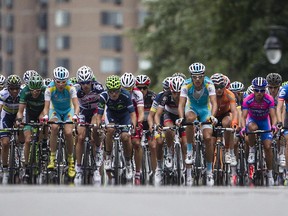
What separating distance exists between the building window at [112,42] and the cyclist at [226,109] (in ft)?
284

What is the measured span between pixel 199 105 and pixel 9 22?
316ft

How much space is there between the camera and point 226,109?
926 inches

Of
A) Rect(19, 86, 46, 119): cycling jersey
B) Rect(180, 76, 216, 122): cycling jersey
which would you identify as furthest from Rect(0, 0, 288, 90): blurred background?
Rect(19, 86, 46, 119): cycling jersey

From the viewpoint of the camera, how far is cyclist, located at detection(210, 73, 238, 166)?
896 inches

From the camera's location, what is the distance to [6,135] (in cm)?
2334

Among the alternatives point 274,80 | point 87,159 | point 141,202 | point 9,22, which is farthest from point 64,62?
point 141,202

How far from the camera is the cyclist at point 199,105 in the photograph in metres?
21.6

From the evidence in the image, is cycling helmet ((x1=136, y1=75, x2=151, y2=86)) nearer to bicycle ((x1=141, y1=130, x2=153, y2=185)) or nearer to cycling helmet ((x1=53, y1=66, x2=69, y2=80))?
bicycle ((x1=141, y1=130, x2=153, y2=185))

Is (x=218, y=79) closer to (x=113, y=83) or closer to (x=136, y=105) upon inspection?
(x=136, y=105)

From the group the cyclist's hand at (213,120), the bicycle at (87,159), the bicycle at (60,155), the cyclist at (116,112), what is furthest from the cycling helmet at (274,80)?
the bicycle at (60,155)

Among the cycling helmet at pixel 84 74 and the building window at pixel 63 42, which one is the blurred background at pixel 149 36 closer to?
the building window at pixel 63 42

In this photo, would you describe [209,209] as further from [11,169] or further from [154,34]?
[154,34]

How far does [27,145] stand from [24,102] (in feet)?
2.85

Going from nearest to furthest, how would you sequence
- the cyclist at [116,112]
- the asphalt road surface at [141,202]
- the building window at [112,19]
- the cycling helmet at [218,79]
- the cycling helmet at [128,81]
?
the asphalt road surface at [141,202] → the cyclist at [116,112] → the cycling helmet at [128,81] → the cycling helmet at [218,79] → the building window at [112,19]
